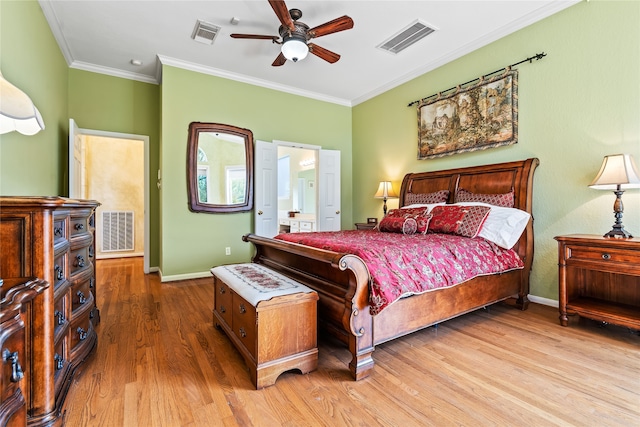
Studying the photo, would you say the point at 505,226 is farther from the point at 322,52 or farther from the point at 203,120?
the point at 203,120

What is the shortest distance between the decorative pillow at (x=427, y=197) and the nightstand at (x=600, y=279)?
4.57 feet

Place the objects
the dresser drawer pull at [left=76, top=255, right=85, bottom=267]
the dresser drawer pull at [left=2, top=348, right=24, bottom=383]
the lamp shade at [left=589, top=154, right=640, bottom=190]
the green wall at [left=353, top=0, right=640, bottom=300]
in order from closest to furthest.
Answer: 1. the dresser drawer pull at [left=2, top=348, right=24, bottom=383]
2. the dresser drawer pull at [left=76, top=255, right=85, bottom=267]
3. the lamp shade at [left=589, top=154, right=640, bottom=190]
4. the green wall at [left=353, top=0, right=640, bottom=300]


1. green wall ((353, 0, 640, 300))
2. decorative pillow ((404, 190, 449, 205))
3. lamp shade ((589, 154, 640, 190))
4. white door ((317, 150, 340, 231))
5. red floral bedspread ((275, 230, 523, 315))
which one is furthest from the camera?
white door ((317, 150, 340, 231))

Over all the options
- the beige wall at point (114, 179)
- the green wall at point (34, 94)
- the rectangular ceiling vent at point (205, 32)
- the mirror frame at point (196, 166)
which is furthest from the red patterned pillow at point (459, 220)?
the beige wall at point (114, 179)

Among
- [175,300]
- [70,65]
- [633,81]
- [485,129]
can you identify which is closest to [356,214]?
[485,129]

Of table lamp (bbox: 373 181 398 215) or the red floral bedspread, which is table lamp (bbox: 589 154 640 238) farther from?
table lamp (bbox: 373 181 398 215)

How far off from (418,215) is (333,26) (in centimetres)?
205

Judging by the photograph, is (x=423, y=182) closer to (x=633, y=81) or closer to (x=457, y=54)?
(x=457, y=54)

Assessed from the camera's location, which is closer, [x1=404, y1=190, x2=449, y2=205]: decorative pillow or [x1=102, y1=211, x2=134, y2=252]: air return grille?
[x1=404, y1=190, x2=449, y2=205]: decorative pillow

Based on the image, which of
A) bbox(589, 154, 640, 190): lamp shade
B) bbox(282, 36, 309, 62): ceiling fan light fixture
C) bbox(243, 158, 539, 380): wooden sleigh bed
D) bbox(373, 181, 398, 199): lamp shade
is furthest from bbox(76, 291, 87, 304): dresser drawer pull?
bbox(589, 154, 640, 190): lamp shade

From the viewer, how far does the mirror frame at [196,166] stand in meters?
4.23

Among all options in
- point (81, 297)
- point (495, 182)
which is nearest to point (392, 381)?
point (81, 297)

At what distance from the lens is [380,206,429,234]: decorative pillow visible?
3115 millimetres

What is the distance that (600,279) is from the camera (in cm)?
267
